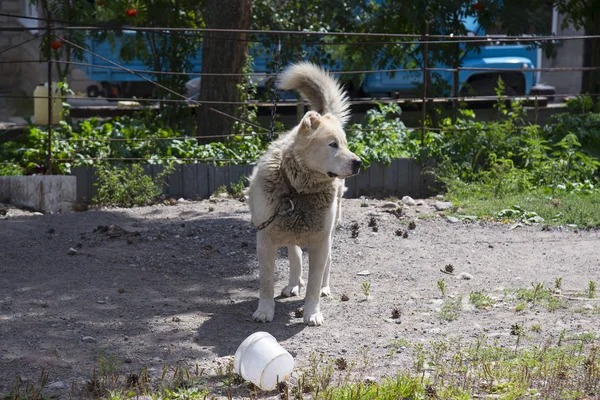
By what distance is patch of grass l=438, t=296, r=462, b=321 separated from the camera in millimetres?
5320

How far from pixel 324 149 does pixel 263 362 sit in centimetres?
176

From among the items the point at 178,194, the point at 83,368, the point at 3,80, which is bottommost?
the point at 83,368

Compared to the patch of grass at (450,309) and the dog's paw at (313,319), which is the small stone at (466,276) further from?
the dog's paw at (313,319)

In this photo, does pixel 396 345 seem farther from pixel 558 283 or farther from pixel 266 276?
pixel 558 283

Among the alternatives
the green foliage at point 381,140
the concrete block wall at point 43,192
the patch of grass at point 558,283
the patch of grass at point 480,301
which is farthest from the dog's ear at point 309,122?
the green foliage at point 381,140

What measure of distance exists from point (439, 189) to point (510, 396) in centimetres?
623

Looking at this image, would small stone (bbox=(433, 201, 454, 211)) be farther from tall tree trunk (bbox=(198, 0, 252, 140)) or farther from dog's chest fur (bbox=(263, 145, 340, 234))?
dog's chest fur (bbox=(263, 145, 340, 234))

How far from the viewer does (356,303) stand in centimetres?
577

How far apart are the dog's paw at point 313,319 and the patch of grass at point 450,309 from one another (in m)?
0.82

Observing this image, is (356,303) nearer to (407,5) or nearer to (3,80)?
(407,5)

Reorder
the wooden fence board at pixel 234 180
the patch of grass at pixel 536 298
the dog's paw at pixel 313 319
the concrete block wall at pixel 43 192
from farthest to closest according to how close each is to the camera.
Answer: the wooden fence board at pixel 234 180 < the concrete block wall at pixel 43 192 < the patch of grass at pixel 536 298 < the dog's paw at pixel 313 319

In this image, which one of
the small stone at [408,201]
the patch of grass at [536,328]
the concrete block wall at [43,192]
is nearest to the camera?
the patch of grass at [536,328]

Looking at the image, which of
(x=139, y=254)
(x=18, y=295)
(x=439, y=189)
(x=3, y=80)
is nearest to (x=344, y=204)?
(x=439, y=189)

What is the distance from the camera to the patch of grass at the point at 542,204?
26.2ft
